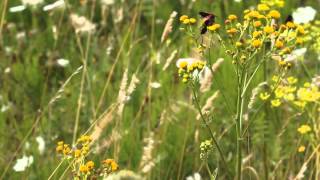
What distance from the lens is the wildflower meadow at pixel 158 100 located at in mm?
2039

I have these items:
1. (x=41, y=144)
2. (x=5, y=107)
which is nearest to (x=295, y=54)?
(x=41, y=144)

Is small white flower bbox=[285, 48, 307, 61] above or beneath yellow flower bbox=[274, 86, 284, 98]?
above

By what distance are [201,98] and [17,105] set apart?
82 centimetres

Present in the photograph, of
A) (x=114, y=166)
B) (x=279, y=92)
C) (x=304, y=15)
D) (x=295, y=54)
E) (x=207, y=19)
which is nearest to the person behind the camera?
(x=114, y=166)

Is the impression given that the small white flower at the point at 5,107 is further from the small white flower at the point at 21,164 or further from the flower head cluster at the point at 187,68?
the flower head cluster at the point at 187,68

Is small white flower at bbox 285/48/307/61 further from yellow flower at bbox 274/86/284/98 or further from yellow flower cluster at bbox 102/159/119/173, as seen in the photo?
yellow flower cluster at bbox 102/159/119/173

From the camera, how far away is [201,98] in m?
2.83

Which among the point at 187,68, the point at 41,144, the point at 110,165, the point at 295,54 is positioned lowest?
the point at 41,144

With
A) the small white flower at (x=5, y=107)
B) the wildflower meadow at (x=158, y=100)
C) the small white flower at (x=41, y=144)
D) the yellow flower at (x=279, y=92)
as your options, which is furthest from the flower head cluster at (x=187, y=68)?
the small white flower at (x=5, y=107)

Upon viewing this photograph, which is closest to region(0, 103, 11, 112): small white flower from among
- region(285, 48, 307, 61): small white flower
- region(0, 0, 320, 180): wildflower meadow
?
region(0, 0, 320, 180): wildflower meadow

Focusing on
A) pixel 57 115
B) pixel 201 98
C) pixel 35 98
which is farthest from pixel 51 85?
pixel 201 98

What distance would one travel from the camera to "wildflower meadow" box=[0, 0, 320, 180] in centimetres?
204

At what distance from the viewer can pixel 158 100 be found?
2.81 metres

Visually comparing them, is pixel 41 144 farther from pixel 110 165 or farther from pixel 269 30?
pixel 269 30
